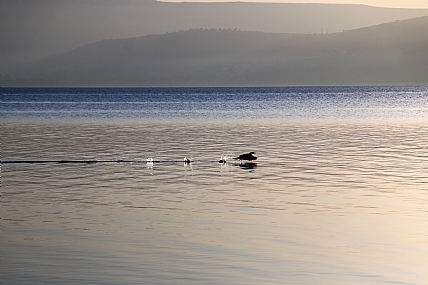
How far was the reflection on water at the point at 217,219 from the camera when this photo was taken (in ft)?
49.8

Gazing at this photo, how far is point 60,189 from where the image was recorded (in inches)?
1005

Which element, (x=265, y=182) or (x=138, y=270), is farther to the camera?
(x=265, y=182)

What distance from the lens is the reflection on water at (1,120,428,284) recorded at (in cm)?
1516

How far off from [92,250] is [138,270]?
2.01 meters

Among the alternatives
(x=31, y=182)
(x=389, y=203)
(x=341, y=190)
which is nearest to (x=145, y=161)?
(x=31, y=182)

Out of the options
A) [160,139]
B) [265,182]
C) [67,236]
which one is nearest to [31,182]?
[265,182]

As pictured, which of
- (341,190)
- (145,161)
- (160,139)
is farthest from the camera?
(160,139)

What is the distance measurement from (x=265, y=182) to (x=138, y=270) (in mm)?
12627

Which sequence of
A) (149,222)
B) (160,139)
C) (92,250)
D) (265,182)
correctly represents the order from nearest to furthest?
(92,250) < (149,222) < (265,182) < (160,139)

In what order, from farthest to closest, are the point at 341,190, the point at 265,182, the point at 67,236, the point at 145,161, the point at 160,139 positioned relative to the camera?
the point at 160,139, the point at 145,161, the point at 265,182, the point at 341,190, the point at 67,236

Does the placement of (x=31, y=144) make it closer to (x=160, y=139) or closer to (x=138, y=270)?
(x=160, y=139)

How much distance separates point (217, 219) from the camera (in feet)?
65.6

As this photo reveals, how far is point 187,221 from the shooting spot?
19750mm

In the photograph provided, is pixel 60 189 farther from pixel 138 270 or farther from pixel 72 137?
pixel 72 137
